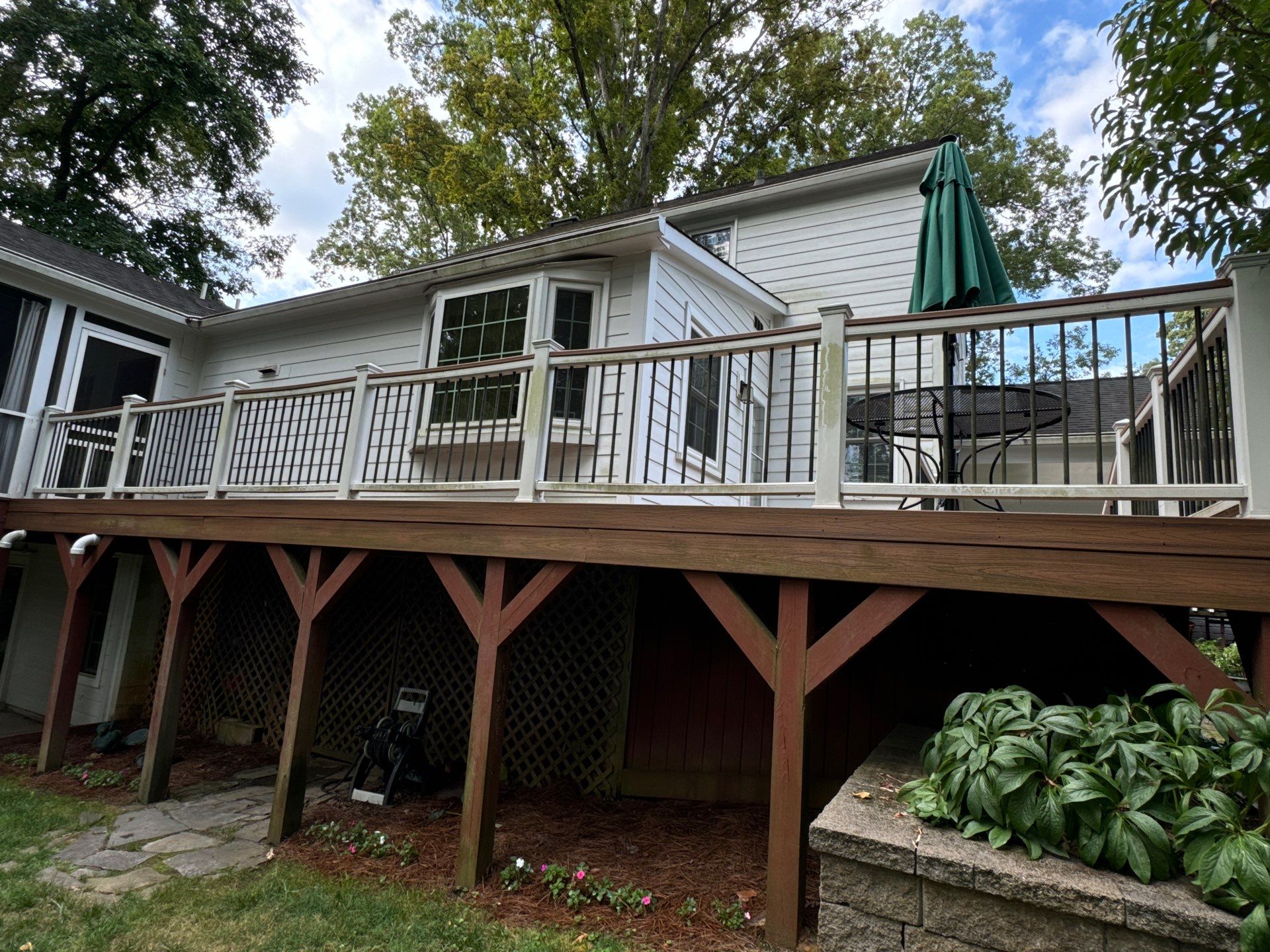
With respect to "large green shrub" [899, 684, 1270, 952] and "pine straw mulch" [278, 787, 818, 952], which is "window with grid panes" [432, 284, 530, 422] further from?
"large green shrub" [899, 684, 1270, 952]

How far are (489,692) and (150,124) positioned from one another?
20608 mm

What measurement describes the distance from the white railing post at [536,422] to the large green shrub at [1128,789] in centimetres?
259

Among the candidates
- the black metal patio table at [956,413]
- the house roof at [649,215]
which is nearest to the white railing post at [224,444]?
the house roof at [649,215]

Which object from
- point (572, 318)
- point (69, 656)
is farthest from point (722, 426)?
point (69, 656)

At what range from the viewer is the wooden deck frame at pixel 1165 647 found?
8.32 ft

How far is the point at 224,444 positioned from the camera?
577 centimetres

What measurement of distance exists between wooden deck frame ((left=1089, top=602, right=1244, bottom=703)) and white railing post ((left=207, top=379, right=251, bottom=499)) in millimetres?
6164

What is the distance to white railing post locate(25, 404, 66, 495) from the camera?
24.0ft

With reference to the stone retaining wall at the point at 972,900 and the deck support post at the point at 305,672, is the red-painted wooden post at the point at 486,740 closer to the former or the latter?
the deck support post at the point at 305,672

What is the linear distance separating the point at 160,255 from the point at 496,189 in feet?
34.3

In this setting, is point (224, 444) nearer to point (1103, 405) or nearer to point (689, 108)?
point (1103, 405)

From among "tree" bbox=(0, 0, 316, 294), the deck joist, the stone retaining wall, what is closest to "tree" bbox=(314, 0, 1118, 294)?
"tree" bbox=(0, 0, 316, 294)

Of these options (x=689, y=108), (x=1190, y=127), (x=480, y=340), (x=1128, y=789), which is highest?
(x=689, y=108)

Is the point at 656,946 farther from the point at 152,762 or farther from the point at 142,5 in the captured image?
the point at 142,5
